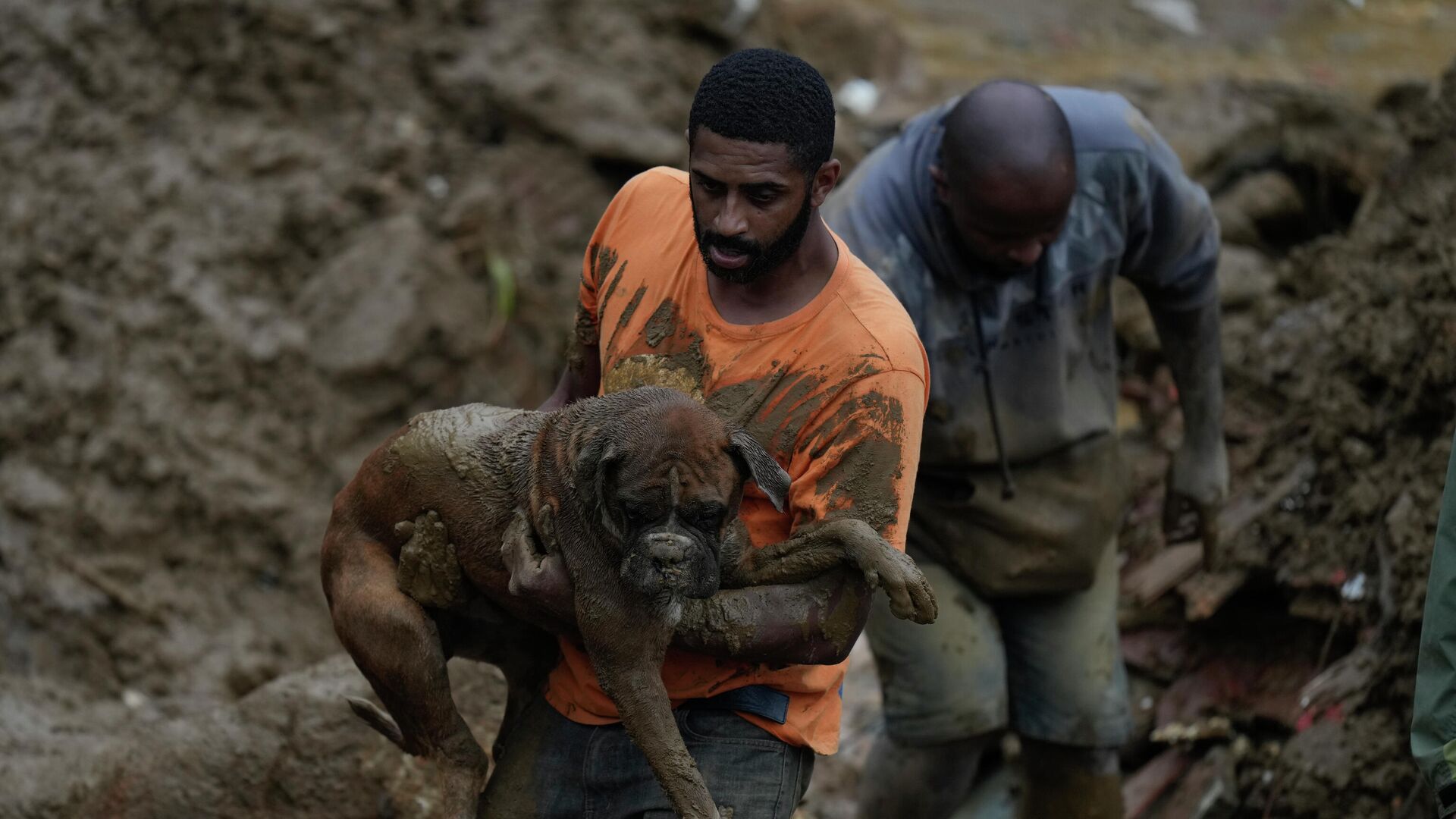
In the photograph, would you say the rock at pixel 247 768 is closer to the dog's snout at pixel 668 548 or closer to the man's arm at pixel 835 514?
the man's arm at pixel 835 514

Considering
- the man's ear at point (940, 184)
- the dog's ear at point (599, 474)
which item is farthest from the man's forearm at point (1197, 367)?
the dog's ear at point (599, 474)

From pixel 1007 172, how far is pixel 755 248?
4.23ft

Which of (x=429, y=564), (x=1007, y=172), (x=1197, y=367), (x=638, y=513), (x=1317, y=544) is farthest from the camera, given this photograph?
(x=1317, y=544)

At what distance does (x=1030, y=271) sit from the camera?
4891 mm

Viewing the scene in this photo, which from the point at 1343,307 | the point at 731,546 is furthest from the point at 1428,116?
the point at 731,546

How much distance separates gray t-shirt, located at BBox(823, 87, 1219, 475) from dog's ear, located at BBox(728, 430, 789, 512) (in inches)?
58.8

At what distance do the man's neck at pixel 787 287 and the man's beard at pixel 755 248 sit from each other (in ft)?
0.12

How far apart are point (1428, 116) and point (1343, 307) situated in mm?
1216

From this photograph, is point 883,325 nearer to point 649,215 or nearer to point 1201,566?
point 649,215

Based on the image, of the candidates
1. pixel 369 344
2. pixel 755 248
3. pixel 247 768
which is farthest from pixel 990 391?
pixel 369 344

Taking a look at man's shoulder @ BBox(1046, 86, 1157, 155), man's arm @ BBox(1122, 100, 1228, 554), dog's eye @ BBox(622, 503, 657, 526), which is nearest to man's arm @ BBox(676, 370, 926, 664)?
dog's eye @ BBox(622, 503, 657, 526)

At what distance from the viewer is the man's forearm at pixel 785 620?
3.35 metres

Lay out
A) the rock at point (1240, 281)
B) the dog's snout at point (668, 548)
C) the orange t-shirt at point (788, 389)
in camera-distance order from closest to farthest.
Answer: the dog's snout at point (668, 548) < the orange t-shirt at point (788, 389) < the rock at point (1240, 281)

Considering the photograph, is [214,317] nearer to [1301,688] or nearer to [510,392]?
[510,392]
